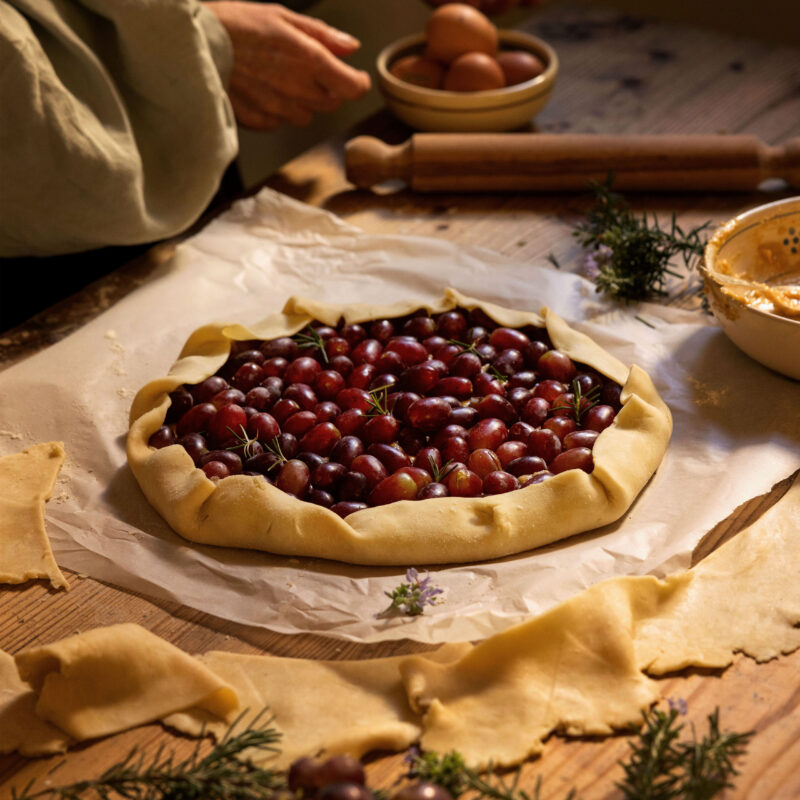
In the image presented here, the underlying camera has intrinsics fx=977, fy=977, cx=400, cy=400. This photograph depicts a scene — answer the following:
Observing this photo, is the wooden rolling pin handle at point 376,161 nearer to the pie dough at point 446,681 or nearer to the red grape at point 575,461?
the red grape at point 575,461

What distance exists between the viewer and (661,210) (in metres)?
2.64

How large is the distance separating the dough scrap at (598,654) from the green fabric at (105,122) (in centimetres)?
137

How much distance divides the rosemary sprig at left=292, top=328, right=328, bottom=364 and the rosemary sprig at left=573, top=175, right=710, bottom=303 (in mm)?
682

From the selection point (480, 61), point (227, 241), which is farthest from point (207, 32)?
point (480, 61)

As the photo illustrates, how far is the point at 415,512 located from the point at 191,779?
1.93 ft

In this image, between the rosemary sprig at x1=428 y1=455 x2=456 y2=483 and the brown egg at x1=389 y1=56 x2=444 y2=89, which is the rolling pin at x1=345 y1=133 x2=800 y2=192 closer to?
the brown egg at x1=389 y1=56 x2=444 y2=89

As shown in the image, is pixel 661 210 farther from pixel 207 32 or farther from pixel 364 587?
pixel 364 587

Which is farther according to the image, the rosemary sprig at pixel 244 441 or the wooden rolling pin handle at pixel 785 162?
the wooden rolling pin handle at pixel 785 162

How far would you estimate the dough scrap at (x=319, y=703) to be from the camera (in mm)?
1311

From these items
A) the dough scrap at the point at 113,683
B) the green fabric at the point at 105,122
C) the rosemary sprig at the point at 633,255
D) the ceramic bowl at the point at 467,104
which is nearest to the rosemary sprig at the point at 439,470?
the dough scrap at the point at 113,683

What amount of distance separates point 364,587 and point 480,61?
5.88 feet

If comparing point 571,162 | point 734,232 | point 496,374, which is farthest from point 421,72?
point 496,374

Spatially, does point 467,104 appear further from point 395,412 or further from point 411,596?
point 411,596

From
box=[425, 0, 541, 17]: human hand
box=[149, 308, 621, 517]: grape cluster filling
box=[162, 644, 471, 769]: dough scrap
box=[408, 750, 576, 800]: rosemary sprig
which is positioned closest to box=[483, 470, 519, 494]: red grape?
box=[149, 308, 621, 517]: grape cluster filling
